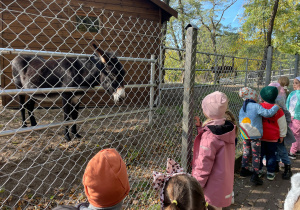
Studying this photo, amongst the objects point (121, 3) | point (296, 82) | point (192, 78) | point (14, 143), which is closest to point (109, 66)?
point (192, 78)

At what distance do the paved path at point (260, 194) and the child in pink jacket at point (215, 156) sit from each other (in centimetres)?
94

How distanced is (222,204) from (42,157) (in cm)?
307

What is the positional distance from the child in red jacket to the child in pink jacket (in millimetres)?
1580

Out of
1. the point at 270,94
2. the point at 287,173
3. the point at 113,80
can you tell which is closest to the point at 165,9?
the point at 113,80

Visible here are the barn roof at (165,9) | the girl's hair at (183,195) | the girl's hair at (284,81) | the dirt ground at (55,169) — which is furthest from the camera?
the barn roof at (165,9)

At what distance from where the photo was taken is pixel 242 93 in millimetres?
3311

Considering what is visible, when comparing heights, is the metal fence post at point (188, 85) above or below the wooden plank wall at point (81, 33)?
below

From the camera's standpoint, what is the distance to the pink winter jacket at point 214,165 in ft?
6.44

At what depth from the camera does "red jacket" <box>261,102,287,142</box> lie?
3252 mm

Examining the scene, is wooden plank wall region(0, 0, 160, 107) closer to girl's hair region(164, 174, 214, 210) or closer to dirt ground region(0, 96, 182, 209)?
dirt ground region(0, 96, 182, 209)

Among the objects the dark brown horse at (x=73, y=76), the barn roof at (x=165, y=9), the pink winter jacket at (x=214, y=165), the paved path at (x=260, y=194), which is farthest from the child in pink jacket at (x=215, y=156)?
the barn roof at (x=165, y=9)

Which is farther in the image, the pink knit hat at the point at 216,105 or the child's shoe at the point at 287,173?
the child's shoe at the point at 287,173

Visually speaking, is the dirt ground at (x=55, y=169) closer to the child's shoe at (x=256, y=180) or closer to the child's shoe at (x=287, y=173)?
the child's shoe at (x=256, y=180)

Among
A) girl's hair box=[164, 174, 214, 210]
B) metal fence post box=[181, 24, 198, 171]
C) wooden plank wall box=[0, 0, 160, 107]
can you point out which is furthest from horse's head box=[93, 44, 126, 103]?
wooden plank wall box=[0, 0, 160, 107]
